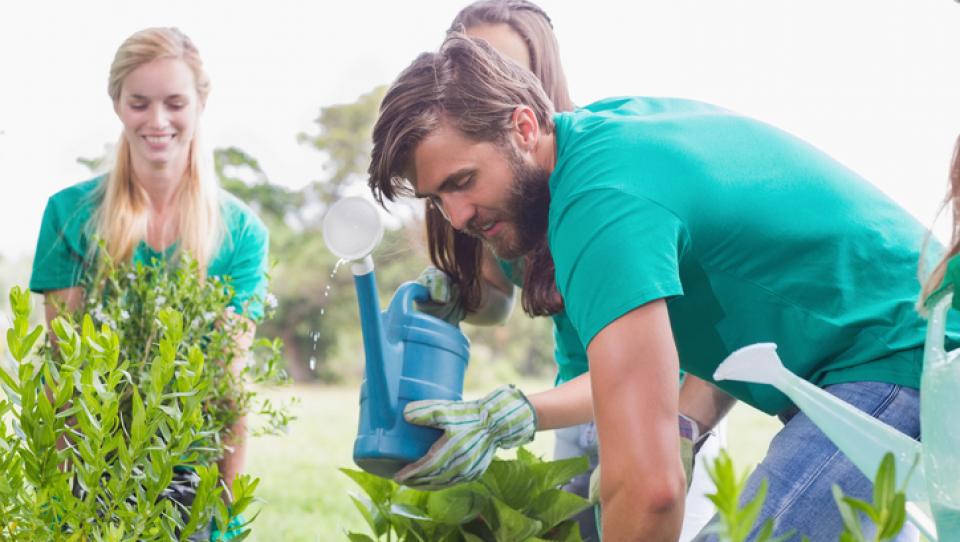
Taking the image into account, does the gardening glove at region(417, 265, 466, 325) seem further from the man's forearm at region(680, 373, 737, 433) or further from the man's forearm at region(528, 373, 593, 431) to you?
the man's forearm at region(680, 373, 737, 433)

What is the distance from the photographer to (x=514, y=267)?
1896 mm

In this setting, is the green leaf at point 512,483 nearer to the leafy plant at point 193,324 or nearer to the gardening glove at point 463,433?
the gardening glove at point 463,433

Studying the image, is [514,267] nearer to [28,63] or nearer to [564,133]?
[564,133]

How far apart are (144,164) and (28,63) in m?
7.05

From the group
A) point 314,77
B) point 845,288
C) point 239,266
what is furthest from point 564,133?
point 314,77

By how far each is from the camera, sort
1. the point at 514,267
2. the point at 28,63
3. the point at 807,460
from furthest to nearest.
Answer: the point at 28,63 < the point at 514,267 < the point at 807,460

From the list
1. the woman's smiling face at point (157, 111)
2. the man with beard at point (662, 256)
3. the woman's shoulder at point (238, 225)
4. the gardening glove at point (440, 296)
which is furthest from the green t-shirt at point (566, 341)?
the woman's smiling face at point (157, 111)

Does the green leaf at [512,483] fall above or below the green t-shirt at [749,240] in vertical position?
below

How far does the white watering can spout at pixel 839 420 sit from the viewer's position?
0.95 m

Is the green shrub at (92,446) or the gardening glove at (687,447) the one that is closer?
the green shrub at (92,446)

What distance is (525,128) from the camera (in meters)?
1.42

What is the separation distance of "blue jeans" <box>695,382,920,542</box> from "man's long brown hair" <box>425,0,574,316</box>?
541 mm

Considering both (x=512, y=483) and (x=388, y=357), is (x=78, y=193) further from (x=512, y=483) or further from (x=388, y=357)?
(x=512, y=483)

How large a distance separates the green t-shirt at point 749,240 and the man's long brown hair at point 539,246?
368 millimetres
